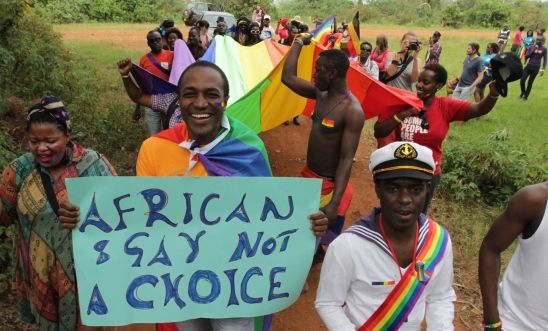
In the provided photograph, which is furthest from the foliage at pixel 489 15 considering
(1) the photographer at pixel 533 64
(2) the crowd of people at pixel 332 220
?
(2) the crowd of people at pixel 332 220

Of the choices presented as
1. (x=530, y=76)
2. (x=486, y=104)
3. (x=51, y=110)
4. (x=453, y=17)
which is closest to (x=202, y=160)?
(x=51, y=110)

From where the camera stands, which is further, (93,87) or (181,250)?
(93,87)

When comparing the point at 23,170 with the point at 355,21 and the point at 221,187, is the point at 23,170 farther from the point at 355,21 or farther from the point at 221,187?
the point at 355,21

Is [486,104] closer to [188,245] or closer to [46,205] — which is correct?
[188,245]

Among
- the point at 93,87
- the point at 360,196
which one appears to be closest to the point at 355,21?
the point at 360,196

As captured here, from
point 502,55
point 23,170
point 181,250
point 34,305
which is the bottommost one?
point 34,305

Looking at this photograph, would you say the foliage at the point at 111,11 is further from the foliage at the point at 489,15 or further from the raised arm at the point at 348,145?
the raised arm at the point at 348,145

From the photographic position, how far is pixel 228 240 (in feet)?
7.28

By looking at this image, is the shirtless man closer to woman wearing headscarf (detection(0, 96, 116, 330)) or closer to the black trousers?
woman wearing headscarf (detection(0, 96, 116, 330))

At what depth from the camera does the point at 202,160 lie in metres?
2.38

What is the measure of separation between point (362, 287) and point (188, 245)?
32.3 inches

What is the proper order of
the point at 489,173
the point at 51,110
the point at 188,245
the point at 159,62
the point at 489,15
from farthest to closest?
the point at 489,15 → the point at 489,173 → the point at 159,62 → the point at 51,110 → the point at 188,245

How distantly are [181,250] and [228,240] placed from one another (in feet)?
0.73

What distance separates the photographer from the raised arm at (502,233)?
1888 millimetres
